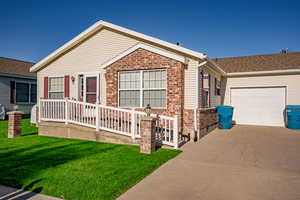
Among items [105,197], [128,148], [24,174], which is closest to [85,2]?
[128,148]

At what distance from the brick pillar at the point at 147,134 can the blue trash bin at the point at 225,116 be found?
19.8 ft

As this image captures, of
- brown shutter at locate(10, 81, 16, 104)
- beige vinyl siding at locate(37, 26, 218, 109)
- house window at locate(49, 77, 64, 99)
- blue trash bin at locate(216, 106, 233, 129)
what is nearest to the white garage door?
blue trash bin at locate(216, 106, 233, 129)

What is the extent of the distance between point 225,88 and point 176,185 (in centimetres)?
1087

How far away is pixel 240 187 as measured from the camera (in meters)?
3.54

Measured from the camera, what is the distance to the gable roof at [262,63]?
12195 millimetres

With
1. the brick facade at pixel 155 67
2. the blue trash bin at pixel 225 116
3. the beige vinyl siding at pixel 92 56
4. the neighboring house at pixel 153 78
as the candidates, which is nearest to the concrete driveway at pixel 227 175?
the brick facade at pixel 155 67

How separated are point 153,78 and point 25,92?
44.7 ft

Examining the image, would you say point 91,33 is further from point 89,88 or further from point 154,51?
point 154,51

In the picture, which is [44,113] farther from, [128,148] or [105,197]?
[105,197]

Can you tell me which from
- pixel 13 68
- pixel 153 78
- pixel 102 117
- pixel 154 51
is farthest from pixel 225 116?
pixel 13 68

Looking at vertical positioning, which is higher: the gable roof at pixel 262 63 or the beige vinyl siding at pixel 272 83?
the gable roof at pixel 262 63

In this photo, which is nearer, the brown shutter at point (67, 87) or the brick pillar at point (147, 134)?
the brick pillar at point (147, 134)

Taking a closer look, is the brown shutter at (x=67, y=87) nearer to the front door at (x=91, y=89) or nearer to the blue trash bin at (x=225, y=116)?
the front door at (x=91, y=89)

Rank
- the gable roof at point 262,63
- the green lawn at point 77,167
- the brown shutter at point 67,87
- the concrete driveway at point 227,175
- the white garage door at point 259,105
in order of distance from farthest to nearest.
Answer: the gable roof at point 262,63
the white garage door at point 259,105
the brown shutter at point 67,87
the green lawn at point 77,167
the concrete driveway at point 227,175
